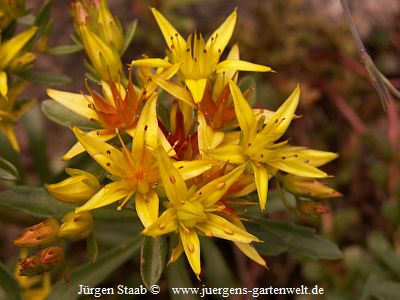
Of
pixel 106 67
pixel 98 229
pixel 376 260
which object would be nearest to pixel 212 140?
pixel 106 67

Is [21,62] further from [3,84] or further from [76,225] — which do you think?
[76,225]

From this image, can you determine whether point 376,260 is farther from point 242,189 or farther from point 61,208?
point 61,208

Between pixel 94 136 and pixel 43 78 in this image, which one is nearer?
pixel 94 136

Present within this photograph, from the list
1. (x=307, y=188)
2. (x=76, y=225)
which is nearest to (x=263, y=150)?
(x=307, y=188)

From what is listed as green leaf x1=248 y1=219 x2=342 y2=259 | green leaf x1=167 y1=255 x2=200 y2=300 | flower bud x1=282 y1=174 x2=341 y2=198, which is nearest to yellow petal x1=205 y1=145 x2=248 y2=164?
flower bud x1=282 y1=174 x2=341 y2=198

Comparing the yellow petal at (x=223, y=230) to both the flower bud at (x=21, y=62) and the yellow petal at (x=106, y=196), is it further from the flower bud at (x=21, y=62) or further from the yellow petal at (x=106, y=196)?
the flower bud at (x=21, y=62)

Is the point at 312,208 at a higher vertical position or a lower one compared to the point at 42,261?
higher

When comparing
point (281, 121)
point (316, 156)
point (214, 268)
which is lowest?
point (214, 268)

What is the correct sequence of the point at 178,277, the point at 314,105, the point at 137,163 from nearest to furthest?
the point at 137,163 → the point at 178,277 → the point at 314,105

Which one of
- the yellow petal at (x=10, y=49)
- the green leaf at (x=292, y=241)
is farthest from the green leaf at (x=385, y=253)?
the yellow petal at (x=10, y=49)
